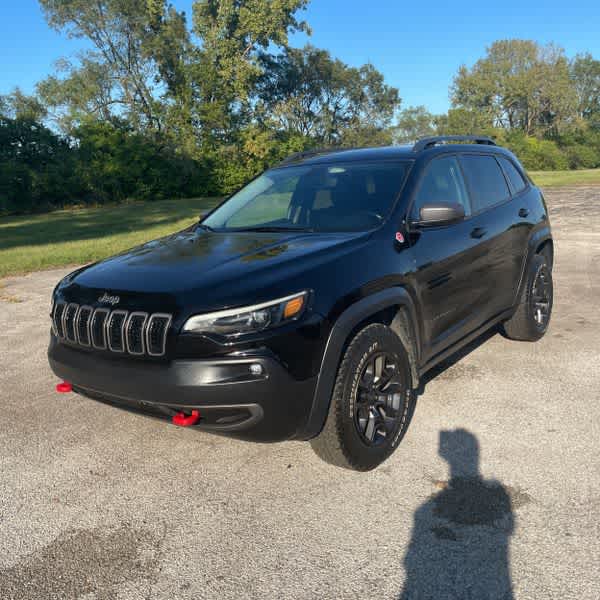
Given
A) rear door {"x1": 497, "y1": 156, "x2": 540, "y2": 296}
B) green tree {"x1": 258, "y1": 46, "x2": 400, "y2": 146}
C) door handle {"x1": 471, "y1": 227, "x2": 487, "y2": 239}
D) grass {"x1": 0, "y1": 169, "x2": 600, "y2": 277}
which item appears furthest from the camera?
green tree {"x1": 258, "y1": 46, "x2": 400, "y2": 146}

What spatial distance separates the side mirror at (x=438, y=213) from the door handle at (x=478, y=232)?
2.10 ft

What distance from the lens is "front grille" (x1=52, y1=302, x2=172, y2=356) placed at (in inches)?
119

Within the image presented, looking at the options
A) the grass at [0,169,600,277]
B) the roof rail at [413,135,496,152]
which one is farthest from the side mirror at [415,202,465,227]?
the grass at [0,169,600,277]

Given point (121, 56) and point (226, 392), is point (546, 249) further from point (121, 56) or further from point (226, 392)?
point (121, 56)

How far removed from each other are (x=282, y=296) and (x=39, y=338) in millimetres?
4536

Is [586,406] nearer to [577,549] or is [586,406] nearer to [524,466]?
[524,466]

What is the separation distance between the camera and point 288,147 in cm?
4197

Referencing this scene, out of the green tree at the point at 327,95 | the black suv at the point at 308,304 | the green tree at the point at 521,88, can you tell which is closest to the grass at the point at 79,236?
the black suv at the point at 308,304

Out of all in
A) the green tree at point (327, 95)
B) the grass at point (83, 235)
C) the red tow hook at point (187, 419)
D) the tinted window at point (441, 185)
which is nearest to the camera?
the red tow hook at point (187, 419)

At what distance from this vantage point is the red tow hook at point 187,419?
2.97m

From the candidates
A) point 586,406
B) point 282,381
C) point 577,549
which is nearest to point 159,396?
point 282,381

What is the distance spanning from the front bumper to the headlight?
0.14 metres

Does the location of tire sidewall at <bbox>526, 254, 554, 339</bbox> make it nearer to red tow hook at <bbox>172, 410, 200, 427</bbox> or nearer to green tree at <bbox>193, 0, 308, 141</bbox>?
red tow hook at <bbox>172, 410, 200, 427</bbox>

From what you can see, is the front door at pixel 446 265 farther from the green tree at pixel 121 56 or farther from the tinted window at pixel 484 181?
the green tree at pixel 121 56
